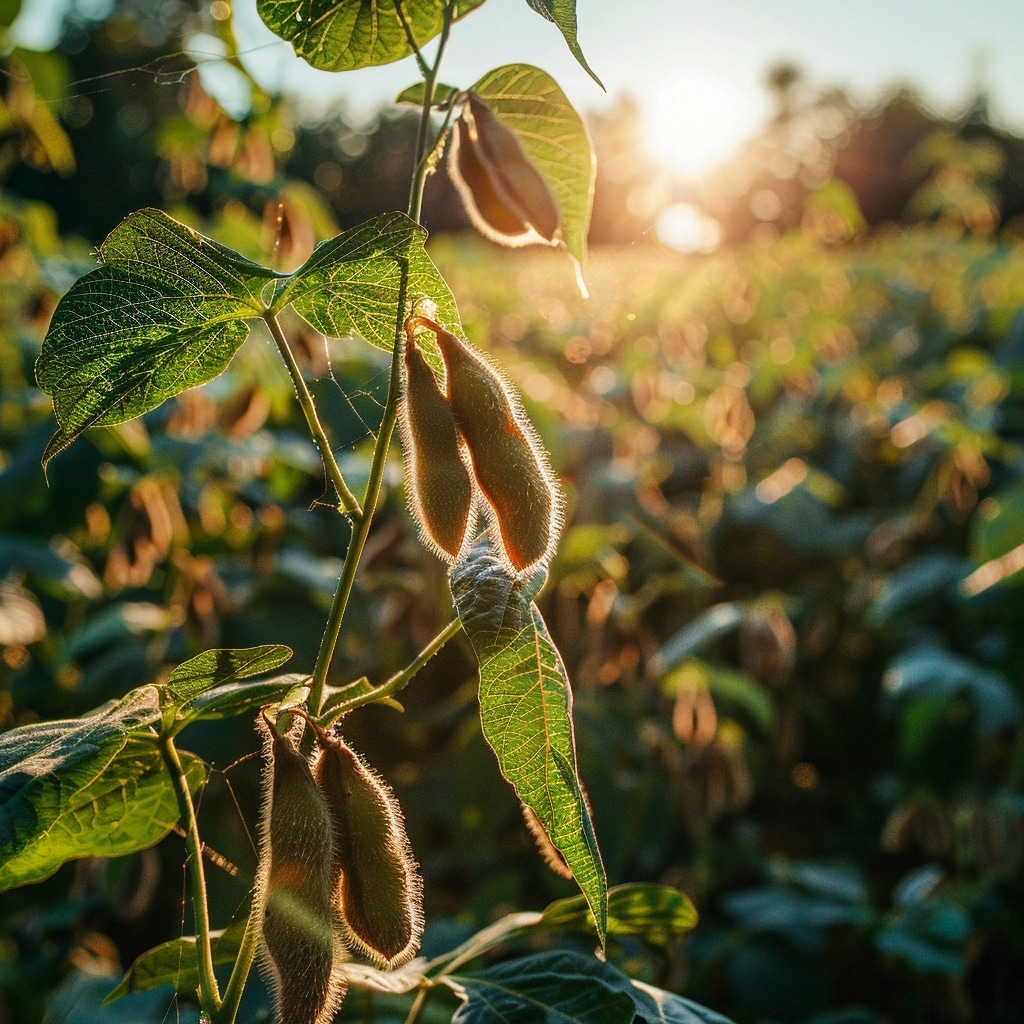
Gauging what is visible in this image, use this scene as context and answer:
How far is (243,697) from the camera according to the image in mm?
552

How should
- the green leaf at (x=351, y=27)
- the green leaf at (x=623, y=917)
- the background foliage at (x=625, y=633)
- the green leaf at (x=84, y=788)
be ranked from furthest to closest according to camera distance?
the background foliage at (x=625, y=633) < the green leaf at (x=623, y=917) < the green leaf at (x=351, y=27) < the green leaf at (x=84, y=788)

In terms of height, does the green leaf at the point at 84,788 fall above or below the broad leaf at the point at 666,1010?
above

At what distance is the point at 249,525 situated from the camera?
1.98 m

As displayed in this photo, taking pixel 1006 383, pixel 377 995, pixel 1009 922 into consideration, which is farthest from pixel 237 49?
pixel 1006 383

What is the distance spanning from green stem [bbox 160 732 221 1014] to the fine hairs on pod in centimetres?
7

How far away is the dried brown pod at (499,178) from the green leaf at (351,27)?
49mm

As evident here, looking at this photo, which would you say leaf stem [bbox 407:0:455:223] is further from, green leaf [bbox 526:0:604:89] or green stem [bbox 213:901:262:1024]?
green stem [bbox 213:901:262:1024]

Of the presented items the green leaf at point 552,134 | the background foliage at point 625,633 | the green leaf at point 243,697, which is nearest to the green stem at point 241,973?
the green leaf at point 243,697

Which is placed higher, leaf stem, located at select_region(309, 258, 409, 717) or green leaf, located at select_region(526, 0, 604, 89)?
green leaf, located at select_region(526, 0, 604, 89)

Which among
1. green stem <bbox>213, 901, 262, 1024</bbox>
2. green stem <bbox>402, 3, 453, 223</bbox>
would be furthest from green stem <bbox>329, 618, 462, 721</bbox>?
green stem <bbox>402, 3, 453, 223</bbox>

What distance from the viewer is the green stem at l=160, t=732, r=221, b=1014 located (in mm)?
541

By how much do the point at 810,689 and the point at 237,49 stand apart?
2295 millimetres

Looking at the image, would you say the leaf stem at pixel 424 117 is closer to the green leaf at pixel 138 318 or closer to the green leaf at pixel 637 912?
the green leaf at pixel 138 318

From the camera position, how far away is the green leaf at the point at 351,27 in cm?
58
